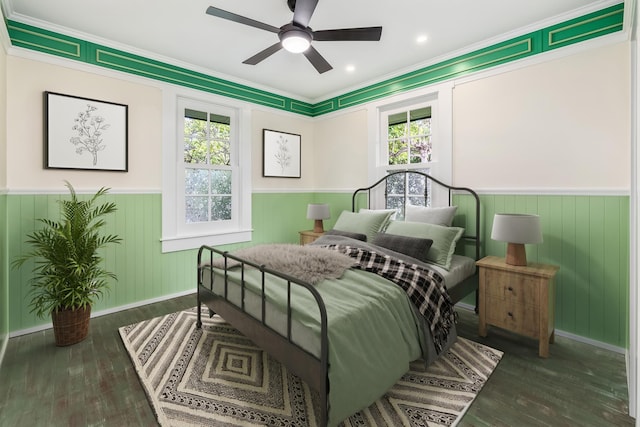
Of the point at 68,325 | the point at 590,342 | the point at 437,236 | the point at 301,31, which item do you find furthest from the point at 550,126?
the point at 68,325

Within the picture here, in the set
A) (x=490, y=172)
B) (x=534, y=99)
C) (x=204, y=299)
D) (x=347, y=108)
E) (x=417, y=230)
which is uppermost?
(x=347, y=108)

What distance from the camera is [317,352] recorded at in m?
1.53

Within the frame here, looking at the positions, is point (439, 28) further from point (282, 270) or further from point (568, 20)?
point (282, 270)

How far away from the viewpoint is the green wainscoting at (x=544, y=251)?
7.93ft

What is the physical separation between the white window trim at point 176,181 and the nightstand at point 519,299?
115 inches

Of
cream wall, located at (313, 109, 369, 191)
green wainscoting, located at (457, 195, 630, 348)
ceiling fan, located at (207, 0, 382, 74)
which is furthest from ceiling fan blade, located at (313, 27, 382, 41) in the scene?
green wainscoting, located at (457, 195, 630, 348)

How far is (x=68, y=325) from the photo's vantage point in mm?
2484

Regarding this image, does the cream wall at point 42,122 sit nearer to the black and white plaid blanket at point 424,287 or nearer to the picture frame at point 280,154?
the picture frame at point 280,154

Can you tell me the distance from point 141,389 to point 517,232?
2.87 meters

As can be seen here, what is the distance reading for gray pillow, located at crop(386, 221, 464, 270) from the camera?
2.74 m

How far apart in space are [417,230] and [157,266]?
9.31 ft

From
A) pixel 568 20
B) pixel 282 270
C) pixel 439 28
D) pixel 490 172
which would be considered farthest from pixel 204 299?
pixel 568 20

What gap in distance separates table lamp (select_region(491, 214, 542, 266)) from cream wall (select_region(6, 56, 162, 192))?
3.41 meters

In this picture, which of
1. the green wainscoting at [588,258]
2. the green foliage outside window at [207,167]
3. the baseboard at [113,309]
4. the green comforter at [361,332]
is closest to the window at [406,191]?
the green wainscoting at [588,258]
